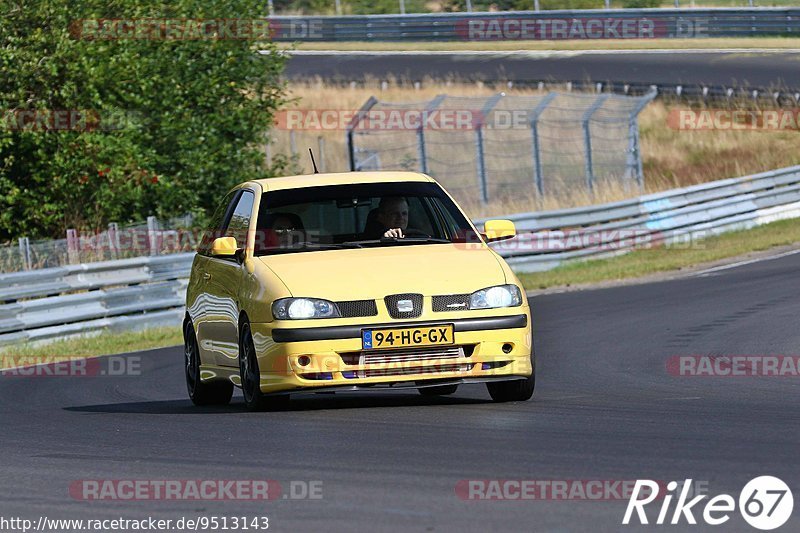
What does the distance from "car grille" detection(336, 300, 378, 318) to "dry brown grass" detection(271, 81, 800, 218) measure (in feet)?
64.4

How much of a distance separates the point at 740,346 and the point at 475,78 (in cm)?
3281

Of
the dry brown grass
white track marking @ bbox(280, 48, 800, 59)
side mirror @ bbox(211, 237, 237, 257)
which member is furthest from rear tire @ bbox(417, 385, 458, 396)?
white track marking @ bbox(280, 48, 800, 59)

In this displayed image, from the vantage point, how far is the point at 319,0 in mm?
64562

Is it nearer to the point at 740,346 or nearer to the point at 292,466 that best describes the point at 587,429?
the point at 292,466

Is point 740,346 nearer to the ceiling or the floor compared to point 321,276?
nearer to the floor

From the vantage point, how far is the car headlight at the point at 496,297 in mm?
9859

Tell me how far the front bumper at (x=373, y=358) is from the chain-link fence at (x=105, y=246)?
11399mm

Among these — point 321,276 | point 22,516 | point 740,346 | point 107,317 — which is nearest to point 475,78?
point 107,317

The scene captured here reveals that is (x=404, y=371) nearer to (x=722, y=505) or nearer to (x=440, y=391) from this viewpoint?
(x=440, y=391)

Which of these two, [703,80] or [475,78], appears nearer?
[703,80]

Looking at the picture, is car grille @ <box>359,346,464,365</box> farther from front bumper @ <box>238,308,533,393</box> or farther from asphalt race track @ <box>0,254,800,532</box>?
asphalt race track @ <box>0,254,800,532</box>

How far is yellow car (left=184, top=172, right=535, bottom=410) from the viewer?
969 centimetres

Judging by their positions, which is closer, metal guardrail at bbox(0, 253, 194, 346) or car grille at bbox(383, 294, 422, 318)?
car grille at bbox(383, 294, 422, 318)

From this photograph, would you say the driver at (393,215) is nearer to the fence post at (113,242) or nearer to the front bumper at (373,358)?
the front bumper at (373,358)
